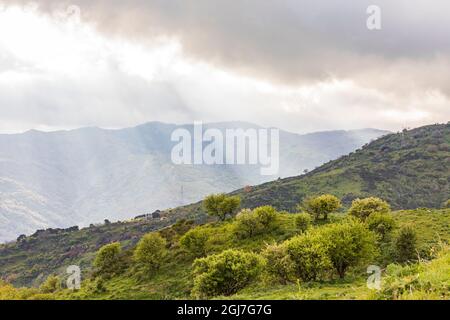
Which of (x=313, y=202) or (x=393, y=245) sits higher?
(x=313, y=202)

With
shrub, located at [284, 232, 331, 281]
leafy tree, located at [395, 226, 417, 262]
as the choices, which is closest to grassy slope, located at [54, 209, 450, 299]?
leafy tree, located at [395, 226, 417, 262]

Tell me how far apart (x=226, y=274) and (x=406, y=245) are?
3263 centimetres

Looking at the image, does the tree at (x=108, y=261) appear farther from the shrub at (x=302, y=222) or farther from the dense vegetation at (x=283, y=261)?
the shrub at (x=302, y=222)

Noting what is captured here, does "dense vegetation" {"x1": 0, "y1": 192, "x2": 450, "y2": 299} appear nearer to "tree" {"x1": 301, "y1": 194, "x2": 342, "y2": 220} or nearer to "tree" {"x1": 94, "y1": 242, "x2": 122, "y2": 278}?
"tree" {"x1": 94, "y1": 242, "x2": 122, "y2": 278}

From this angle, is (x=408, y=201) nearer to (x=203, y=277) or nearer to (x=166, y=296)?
(x=166, y=296)

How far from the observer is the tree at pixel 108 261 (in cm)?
8638

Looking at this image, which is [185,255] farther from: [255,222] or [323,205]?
[323,205]

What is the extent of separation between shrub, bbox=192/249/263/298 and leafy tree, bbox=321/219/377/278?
7701 millimetres

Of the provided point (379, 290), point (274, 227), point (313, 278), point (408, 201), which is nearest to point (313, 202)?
point (274, 227)

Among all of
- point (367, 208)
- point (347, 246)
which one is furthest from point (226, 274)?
point (367, 208)

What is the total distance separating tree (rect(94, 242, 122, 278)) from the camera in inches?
3401

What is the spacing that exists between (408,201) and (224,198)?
130255 millimetres

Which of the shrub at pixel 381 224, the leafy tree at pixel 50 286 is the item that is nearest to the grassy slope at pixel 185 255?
the shrub at pixel 381 224
